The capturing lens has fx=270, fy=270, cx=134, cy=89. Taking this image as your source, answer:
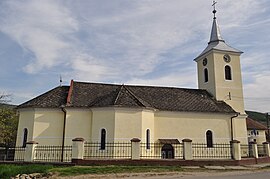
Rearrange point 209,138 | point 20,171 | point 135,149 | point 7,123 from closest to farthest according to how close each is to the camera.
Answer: point 20,171 < point 135,149 < point 209,138 < point 7,123

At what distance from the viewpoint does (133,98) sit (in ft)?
78.3

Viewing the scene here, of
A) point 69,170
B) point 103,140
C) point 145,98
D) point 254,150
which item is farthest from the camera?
point 145,98

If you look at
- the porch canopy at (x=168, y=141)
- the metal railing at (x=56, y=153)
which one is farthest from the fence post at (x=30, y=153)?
the porch canopy at (x=168, y=141)

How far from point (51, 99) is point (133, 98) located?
7664 millimetres

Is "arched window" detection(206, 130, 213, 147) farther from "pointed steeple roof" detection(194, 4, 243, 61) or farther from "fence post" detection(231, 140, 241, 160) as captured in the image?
"pointed steeple roof" detection(194, 4, 243, 61)

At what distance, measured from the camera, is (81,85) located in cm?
2738

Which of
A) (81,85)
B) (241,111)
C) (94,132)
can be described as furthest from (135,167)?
(241,111)

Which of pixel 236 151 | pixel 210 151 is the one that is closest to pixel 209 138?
pixel 210 151

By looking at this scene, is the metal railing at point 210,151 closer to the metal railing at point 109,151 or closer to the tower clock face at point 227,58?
the metal railing at point 109,151

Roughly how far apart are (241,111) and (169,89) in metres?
8.46

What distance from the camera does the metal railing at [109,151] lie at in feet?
70.7

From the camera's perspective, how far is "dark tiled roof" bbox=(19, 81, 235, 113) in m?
23.9

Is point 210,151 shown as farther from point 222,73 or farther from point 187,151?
point 222,73

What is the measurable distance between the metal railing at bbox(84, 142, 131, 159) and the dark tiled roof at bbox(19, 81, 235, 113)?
3.29 metres
